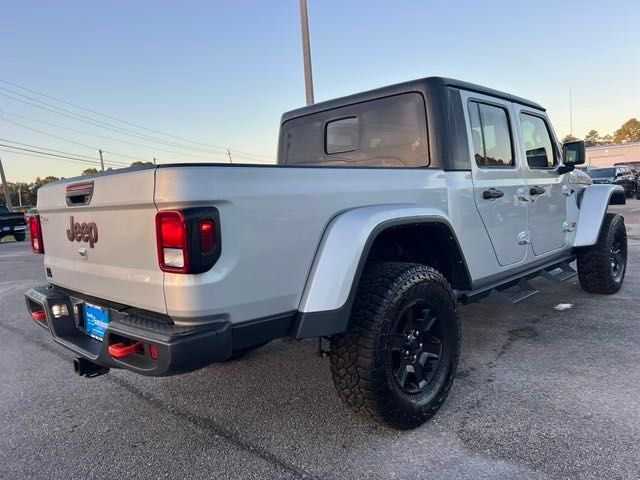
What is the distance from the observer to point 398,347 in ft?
8.20

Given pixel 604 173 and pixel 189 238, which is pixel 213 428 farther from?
pixel 604 173

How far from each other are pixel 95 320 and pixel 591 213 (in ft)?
14.7

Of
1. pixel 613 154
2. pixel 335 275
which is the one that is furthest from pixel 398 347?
pixel 613 154

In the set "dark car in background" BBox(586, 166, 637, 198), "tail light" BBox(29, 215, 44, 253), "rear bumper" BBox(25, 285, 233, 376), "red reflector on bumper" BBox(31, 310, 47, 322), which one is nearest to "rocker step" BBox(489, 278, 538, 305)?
"rear bumper" BBox(25, 285, 233, 376)

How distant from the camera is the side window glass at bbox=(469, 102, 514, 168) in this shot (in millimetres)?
3270

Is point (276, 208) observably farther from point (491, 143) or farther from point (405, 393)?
point (491, 143)

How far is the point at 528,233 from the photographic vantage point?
3.71 metres

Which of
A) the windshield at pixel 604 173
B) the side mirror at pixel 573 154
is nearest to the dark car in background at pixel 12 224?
the side mirror at pixel 573 154

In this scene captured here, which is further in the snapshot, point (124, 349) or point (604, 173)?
point (604, 173)

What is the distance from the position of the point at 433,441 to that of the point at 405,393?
0.26 meters

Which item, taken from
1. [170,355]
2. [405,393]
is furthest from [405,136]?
[170,355]

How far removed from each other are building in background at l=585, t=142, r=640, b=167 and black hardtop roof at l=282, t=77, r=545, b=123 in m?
55.6

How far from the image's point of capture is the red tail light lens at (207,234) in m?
1.83

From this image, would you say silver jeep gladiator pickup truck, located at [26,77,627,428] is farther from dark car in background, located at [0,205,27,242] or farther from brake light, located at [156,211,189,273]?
dark car in background, located at [0,205,27,242]
